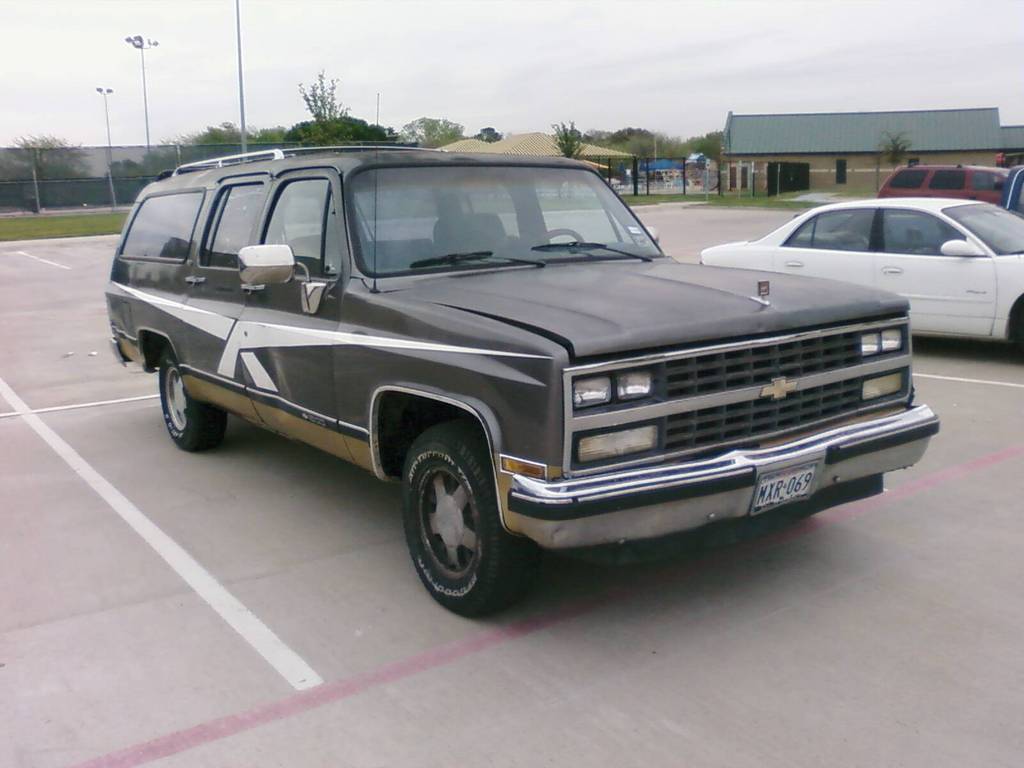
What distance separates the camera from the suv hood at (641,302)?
384 cm

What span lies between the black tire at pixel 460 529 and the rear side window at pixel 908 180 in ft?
67.1

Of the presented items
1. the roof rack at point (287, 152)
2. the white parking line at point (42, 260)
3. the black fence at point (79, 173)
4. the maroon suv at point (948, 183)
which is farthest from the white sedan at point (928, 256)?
the black fence at point (79, 173)

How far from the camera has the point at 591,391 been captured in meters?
3.72

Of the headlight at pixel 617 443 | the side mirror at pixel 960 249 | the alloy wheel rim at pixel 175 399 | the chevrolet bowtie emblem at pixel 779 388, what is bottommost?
the alloy wheel rim at pixel 175 399

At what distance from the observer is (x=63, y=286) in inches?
753

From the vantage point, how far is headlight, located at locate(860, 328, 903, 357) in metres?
4.60

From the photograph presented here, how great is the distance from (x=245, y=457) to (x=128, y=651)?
3.03 m

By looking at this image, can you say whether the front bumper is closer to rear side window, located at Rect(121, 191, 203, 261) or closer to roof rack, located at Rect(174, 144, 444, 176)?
roof rack, located at Rect(174, 144, 444, 176)

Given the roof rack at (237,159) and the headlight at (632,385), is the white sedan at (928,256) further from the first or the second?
the headlight at (632,385)

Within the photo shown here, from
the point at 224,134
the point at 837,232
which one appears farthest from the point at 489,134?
the point at 837,232

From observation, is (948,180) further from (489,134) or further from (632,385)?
(489,134)

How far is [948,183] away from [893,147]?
44980 millimetres

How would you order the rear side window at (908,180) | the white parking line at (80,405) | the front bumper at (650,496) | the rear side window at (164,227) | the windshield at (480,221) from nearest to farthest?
the front bumper at (650,496) → the windshield at (480,221) → the rear side window at (164,227) → the white parking line at (80,405) → the rear side window at (908,180)

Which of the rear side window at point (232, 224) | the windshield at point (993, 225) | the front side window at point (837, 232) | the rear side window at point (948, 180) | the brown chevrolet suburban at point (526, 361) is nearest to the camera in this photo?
the brown chevrolet suburban at point (526, 361)
